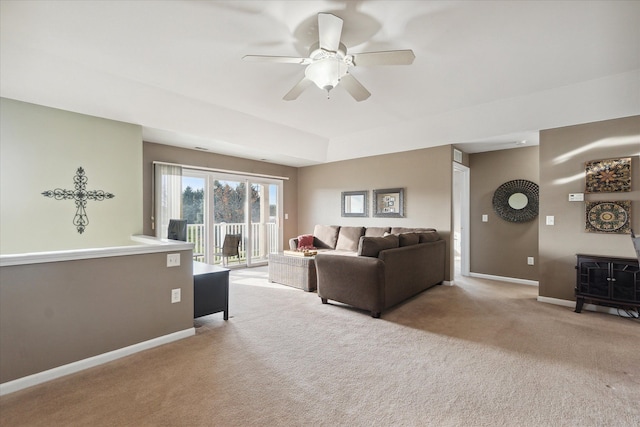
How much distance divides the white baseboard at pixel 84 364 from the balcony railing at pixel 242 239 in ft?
9.22

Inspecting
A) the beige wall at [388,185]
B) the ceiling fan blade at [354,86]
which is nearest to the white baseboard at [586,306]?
the beige wall at [388,185]

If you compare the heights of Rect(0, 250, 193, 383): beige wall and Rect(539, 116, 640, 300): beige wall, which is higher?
Rect(539, 116, 640, 300): beige wall

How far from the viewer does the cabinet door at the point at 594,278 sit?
328 cm

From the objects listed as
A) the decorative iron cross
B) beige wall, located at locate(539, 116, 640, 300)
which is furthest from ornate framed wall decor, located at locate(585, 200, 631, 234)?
the decorative iron cross

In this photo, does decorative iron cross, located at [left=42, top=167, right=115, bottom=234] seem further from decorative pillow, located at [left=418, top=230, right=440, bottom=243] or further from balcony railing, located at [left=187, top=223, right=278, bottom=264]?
decorative pillow, located at [left=418, top=230, right=440, bottom=243]

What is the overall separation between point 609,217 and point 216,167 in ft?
20.1

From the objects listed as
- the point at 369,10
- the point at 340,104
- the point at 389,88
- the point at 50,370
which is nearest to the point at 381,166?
the point at 340,104

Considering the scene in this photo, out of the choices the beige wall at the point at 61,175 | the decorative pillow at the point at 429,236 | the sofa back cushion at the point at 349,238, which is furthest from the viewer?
the sofa back cushion at the point at 349,238

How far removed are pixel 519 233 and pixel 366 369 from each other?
167 inches

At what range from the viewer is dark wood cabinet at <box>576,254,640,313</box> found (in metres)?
3.12

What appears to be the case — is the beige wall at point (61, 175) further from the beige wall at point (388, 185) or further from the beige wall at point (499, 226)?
the beige wall at point (499, 226)

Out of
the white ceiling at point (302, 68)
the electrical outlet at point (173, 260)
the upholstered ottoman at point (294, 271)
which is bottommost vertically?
the upholstered ottoman at point (294, 271)

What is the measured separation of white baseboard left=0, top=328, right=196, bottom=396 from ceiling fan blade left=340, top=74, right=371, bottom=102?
290 cm

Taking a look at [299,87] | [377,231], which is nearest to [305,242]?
[377,231]
